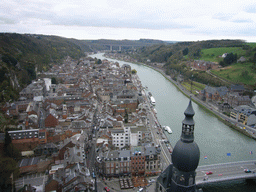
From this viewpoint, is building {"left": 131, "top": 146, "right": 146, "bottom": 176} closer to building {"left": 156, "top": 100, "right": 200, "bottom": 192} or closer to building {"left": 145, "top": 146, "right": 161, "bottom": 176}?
building {"left": 145, "top": 146, "right": 161, "bottom": 176}

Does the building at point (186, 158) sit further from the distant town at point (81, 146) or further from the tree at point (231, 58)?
the tree at point (231, 58)

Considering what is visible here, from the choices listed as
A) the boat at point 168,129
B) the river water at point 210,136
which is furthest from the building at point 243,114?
the boat at point 168,129

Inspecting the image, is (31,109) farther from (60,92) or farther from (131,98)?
(131,98)

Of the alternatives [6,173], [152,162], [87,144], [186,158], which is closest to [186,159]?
[186,158]

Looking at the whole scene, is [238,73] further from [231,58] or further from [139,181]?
[139,181]

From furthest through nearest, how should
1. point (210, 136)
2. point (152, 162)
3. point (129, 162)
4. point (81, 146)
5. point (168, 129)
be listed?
point (168, 129) < point (210, 136) < point (81, 146) < point (152, 162) < point (129, 162)

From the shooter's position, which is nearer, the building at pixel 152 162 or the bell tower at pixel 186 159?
the bell tower at pixel 186 159
